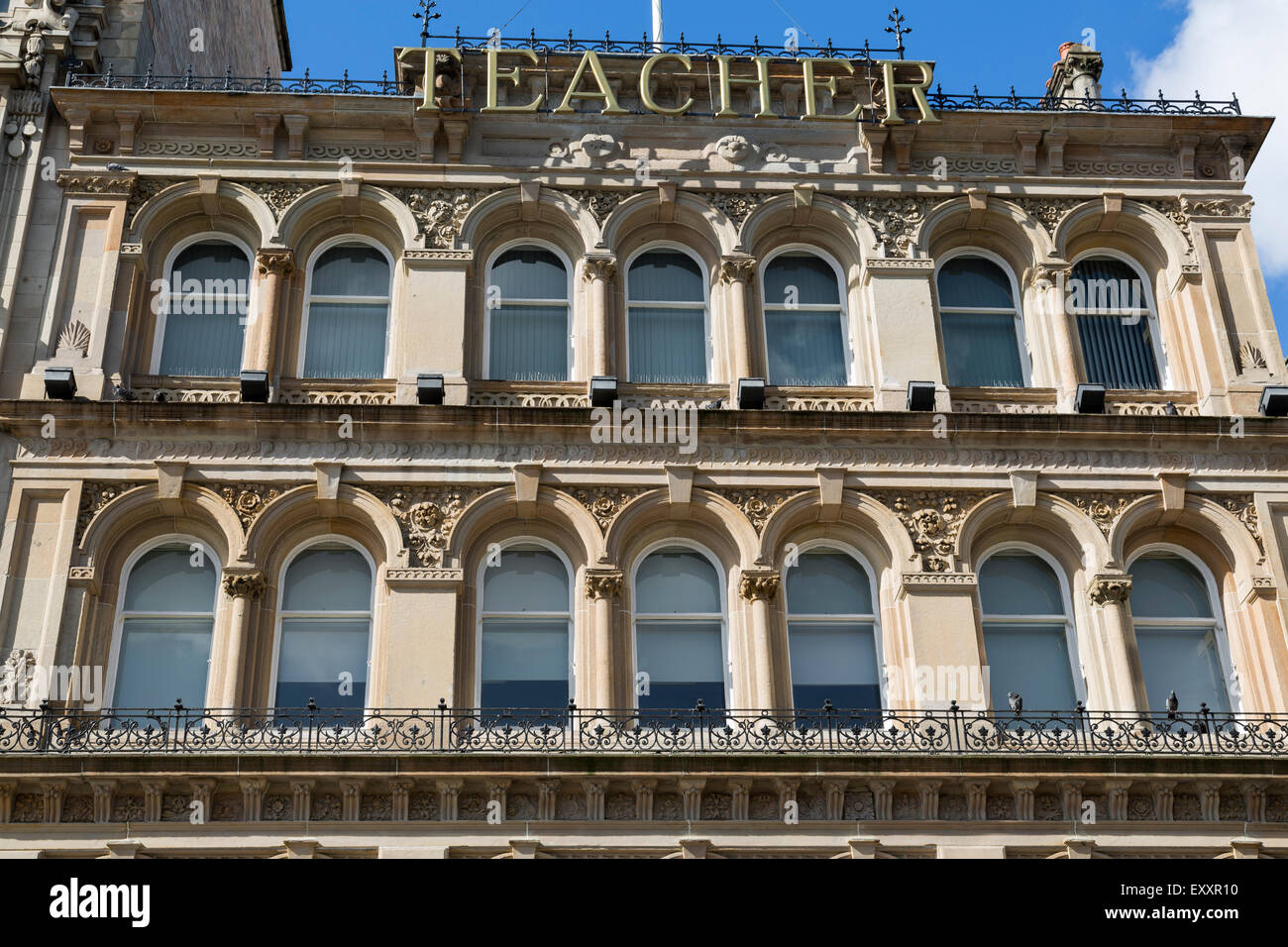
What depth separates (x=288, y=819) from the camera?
18141 millimetres

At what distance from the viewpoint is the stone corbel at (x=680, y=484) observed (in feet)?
68.2

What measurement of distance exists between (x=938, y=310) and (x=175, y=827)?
1132 centimetres

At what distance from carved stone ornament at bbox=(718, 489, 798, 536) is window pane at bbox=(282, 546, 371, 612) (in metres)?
4.35

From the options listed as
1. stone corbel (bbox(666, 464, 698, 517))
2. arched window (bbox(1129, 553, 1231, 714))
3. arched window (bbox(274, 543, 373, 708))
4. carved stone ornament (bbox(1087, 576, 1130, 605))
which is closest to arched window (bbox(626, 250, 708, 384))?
stone corbel (bbox(666, 464, 698, 517))

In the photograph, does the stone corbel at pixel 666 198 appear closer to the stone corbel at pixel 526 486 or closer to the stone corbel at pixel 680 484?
the stone corbel at pixel 680 484

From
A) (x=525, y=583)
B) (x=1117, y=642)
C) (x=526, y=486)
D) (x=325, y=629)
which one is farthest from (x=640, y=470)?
(x=1117, y=642)

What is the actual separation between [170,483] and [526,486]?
4079 mm

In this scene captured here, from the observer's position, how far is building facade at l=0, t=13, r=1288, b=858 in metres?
18.5

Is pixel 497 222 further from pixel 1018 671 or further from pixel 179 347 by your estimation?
pixel 1018 671

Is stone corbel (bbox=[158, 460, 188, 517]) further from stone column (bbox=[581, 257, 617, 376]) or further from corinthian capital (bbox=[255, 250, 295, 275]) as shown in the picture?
stone column (bbox=[581, 257, 617, 376])

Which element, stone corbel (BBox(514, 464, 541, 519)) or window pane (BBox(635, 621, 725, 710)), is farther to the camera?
stone corbel (BBox(514, 464, 541, 519))

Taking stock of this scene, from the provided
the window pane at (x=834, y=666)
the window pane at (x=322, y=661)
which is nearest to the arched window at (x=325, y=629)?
the window pane at (x=322, y=661)

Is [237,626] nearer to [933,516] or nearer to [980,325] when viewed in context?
[933,516]
